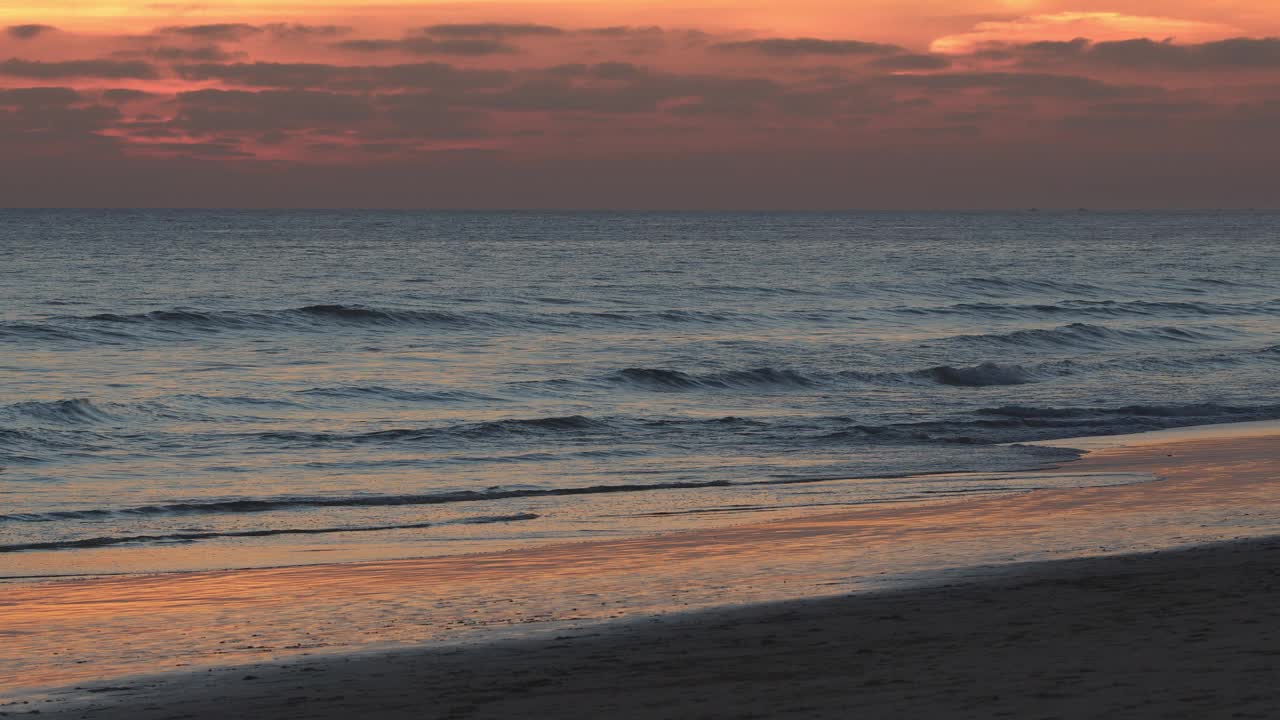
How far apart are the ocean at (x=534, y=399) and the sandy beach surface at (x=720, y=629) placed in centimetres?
158

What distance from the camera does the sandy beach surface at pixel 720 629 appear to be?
24.1ft

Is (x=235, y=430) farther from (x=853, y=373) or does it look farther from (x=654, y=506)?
(x=853, y=373)

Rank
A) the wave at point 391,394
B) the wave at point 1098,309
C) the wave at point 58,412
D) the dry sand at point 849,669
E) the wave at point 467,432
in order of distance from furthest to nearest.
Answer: the wave at point 1098,309 < the wave at point 391,394 < the wave at point 58,412 < the wave at point 467,432 < the dry sand at point 849,669

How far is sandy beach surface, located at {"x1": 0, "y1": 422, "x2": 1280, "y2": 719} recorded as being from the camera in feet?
24.1

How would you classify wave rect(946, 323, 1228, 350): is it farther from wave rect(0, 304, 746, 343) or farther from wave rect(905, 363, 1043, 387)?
wave rect(0, 304, 746, 343)

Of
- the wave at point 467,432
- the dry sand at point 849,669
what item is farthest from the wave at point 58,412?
the dry sand at point 849,669

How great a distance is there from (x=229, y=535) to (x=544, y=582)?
4287 mm

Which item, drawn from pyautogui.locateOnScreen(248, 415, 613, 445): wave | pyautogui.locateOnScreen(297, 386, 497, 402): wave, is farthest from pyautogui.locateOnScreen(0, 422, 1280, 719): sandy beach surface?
pyautogui.locateOnScreen(297, 386, 497, 402): wave

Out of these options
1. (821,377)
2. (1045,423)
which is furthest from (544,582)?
(821,377)

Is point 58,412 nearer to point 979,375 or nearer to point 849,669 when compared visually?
point 849,669

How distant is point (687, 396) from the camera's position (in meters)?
27.3

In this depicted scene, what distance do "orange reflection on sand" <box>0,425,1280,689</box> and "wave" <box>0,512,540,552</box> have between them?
6.04 ft

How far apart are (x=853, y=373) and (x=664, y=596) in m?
21.7

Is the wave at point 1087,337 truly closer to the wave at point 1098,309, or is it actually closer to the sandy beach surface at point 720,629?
the wave at point 1098,309
